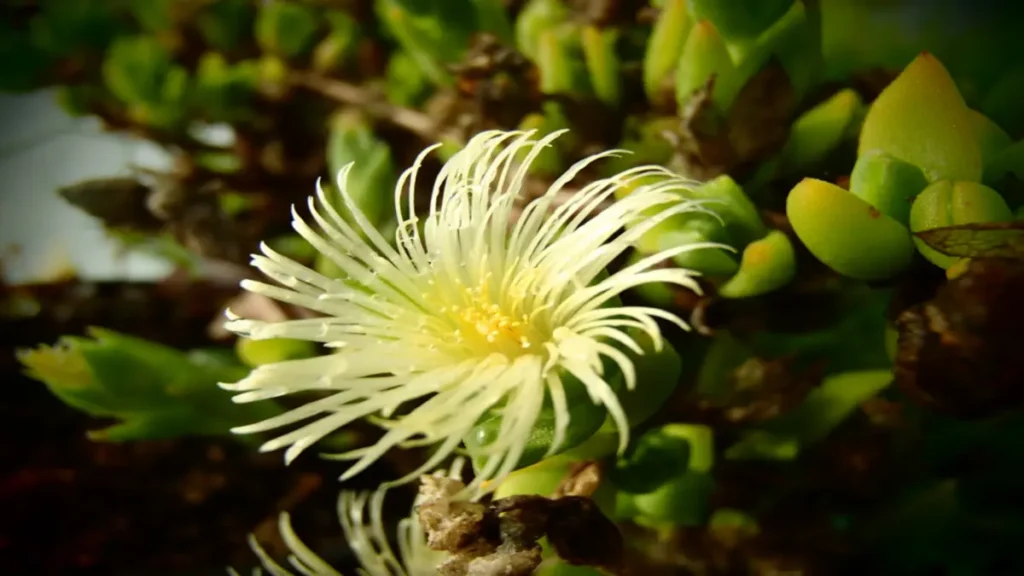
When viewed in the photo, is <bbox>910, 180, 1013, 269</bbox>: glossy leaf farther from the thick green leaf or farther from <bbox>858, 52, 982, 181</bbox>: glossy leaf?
the thick green leaf

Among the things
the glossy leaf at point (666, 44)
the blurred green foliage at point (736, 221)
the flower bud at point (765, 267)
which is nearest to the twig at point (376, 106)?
the blurred green foliage at point (736, 221)

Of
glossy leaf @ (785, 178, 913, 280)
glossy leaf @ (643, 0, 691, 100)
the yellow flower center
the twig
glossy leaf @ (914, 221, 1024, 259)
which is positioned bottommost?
glossy leaf @ (914, 221, 1024, 259)

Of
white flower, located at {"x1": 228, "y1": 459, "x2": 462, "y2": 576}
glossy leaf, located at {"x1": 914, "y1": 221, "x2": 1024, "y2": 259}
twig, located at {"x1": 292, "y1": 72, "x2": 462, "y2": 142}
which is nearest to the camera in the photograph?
glossy leaf, located at {"x1": 914, "y1": 221, "x2": 1024, "y2": 259}

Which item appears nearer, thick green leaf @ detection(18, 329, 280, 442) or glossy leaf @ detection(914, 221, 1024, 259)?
glossy leaf @ detection(914, 221, 1024, 259)

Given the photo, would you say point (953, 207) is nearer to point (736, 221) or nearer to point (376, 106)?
point (736, 221)

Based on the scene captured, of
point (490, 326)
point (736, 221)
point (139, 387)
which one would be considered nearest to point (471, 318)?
point (490, 326)

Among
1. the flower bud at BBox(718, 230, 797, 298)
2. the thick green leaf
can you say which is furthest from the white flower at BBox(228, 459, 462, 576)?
the flower bud at BBox(718, 230, 797, 298)
